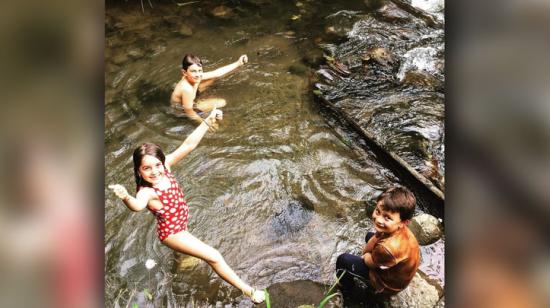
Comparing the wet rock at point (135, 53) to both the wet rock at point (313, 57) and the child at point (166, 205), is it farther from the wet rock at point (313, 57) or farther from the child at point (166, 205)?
the child at point (166, 205)

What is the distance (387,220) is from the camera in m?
1.70

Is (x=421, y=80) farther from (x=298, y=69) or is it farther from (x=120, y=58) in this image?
(x=120, y=58)

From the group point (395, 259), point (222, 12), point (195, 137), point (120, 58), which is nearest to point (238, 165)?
point (195, 137)

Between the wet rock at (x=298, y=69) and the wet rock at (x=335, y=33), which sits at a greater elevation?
the wet rock at (x=335, y=33)

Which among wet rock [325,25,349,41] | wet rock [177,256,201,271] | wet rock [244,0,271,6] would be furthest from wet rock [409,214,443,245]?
wet rock [244,0,271,6]

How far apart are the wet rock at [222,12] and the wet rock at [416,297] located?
8.79 feet

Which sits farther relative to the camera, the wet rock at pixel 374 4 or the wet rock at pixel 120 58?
the wet rock at pixel 374 4

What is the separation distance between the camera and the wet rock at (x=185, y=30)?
3740 mm

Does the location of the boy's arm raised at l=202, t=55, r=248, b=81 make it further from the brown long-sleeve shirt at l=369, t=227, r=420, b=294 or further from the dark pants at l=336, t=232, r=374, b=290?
the brown long-sleeve shirt at l=369, t=227, r=420, b=294

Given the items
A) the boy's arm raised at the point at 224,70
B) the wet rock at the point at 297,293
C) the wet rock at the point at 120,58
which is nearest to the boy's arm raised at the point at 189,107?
the boy's arm raised at the point at 224,70

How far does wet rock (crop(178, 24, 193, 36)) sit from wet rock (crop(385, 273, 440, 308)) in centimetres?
252

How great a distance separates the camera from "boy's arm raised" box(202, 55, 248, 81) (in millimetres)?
3129

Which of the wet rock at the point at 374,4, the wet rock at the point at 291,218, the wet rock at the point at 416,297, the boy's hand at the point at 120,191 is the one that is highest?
the boy's hand at the point at 120,191
